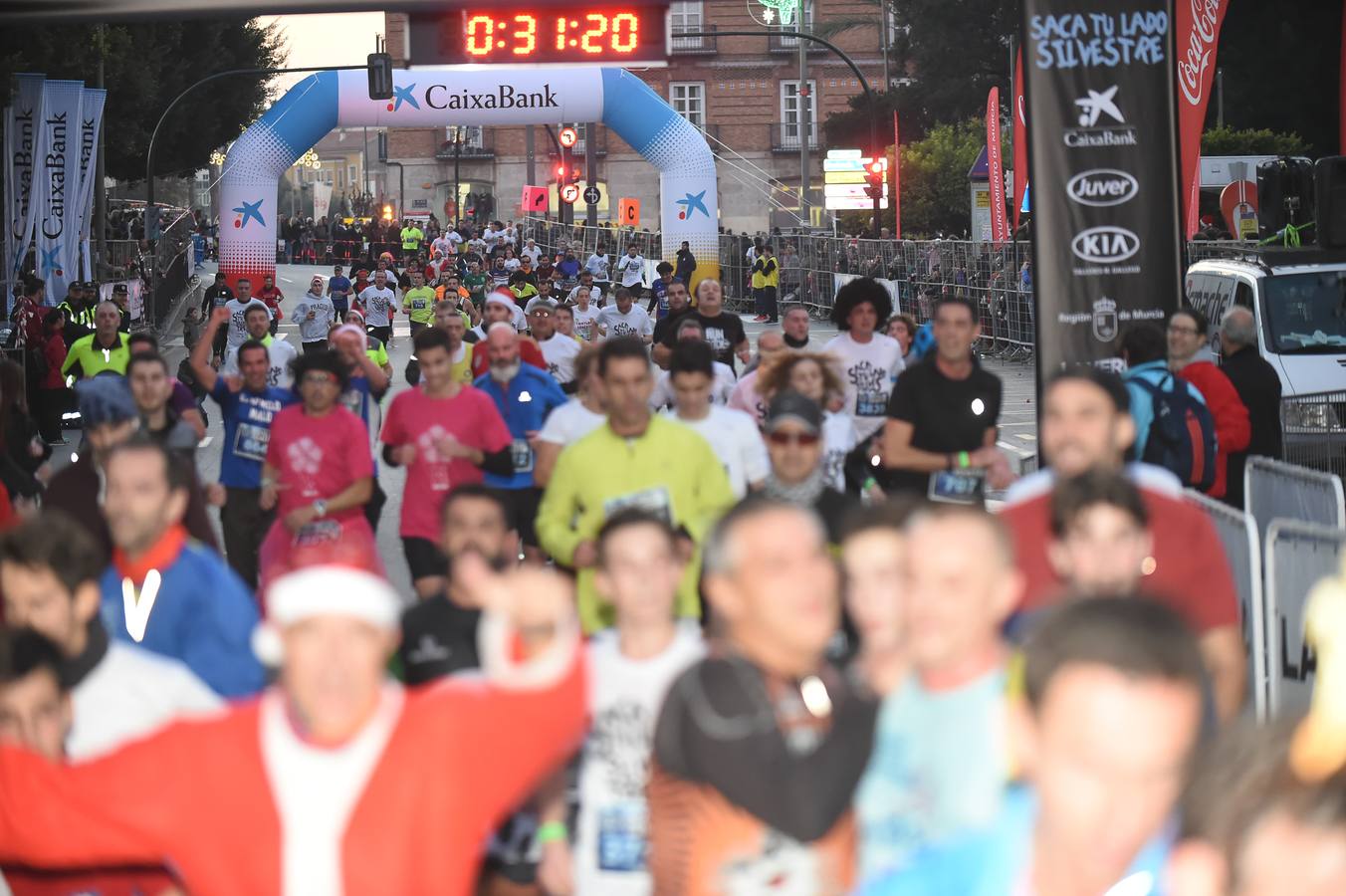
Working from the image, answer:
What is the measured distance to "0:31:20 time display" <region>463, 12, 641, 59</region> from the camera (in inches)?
488

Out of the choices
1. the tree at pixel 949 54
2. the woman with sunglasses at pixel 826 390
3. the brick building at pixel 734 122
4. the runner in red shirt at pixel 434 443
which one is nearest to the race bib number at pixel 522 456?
the runner in red shirt at pixel 434 443

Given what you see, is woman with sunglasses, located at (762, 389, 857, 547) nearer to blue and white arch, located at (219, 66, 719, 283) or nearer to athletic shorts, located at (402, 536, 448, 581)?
athletic shorts, located at (402, 536, 448, 581)

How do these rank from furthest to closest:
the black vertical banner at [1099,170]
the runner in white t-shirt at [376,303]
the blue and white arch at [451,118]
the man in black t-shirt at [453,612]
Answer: the blue and white arch at [451,118] < the runner in white t-shirt at [376,303] < the black vertical banner at [1099,170] < the man in black t-shirt at [453,612]

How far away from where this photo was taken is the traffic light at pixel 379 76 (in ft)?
89.8

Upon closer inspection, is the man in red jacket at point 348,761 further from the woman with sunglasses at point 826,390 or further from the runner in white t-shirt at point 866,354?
the runner in white t-shirt at point 866,354

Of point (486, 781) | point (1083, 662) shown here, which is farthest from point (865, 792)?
point (1083, 662)

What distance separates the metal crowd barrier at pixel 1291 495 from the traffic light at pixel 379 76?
63.2ft

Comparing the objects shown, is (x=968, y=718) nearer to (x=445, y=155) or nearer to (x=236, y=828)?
(x=236, y=828)

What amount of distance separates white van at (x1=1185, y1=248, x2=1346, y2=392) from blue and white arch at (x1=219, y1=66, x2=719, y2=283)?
665 inches

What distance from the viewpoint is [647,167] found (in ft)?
287

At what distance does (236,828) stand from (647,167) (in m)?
84.8

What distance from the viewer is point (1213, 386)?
34.4 feet

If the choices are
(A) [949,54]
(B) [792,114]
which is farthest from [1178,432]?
(B) [792,114]

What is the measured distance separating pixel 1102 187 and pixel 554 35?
13.3 ft
